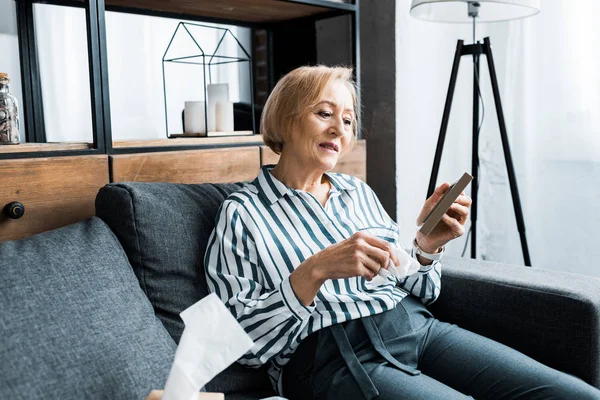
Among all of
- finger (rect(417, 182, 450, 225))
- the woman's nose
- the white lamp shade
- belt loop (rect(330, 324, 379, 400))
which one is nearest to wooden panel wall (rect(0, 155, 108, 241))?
the woman's nose

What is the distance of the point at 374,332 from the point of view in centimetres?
136

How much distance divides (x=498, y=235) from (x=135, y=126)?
1.64m

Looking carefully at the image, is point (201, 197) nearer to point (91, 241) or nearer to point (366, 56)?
point (91, 241)

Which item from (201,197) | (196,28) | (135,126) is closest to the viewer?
(201,197)

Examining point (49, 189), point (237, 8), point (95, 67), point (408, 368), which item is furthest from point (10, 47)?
point (408, 368)

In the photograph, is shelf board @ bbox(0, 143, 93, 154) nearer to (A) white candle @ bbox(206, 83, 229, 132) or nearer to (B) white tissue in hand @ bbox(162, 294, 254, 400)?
(A) white candle @ bbox(206, 83, 229, 132)

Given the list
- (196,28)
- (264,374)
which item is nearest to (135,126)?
(196,28)

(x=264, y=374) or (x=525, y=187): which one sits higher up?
(x=525, y=187)

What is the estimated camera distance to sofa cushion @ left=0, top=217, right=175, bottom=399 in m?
0.94

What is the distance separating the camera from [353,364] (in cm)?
128

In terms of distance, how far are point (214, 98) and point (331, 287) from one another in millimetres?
824

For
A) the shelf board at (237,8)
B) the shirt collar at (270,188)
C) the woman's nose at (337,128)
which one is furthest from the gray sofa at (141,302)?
the shelf board at (237,8)

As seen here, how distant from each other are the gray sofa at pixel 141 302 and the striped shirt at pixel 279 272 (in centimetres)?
7

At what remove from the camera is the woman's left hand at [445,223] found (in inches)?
57.6
